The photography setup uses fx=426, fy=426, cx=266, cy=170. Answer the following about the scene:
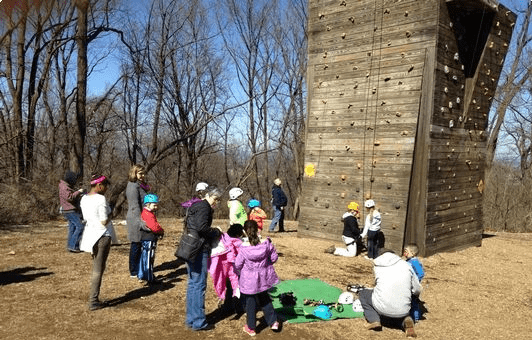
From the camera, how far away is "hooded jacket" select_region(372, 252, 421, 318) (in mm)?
5602

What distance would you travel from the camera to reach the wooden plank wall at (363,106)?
10.8m

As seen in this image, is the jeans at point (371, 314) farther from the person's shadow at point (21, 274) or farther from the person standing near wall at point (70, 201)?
the person standing near wall at point (70, 201)

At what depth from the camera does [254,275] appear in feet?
17.2

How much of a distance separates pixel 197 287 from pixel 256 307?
79 cm

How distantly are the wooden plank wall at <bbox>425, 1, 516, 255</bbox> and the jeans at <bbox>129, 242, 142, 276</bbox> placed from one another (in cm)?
715

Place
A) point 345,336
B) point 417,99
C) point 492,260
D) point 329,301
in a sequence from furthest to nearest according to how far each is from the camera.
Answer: point 492,260, point 417,99, point 329,301, point 345,336

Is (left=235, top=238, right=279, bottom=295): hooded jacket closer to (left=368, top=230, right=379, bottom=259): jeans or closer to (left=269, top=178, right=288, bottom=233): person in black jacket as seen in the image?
(left=368, top=230, right=379, bottom=259): jeans

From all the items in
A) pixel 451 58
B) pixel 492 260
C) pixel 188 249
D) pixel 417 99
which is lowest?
pixel 492 260

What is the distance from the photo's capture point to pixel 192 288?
5.31 meters

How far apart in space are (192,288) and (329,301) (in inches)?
101

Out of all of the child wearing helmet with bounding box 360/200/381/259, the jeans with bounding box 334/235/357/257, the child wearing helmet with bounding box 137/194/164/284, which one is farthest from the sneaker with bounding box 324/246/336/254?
the child wearing helmet with bounding box 137/194/164/284

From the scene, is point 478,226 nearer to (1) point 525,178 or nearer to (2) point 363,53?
(2) point 363,53

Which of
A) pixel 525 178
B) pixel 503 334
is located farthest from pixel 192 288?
→ pixel 525 178

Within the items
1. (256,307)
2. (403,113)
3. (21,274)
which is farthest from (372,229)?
(21,274)
